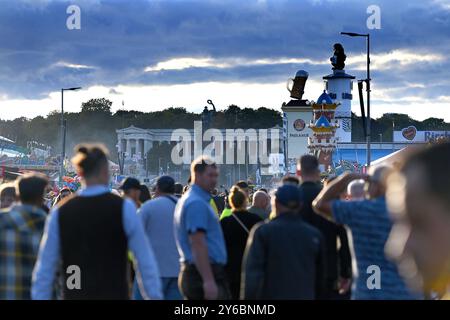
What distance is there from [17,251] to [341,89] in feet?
390

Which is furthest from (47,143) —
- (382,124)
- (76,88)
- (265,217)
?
(265,217)

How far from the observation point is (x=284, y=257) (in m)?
7.46

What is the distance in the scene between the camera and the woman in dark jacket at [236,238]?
Answer: 1016 cm

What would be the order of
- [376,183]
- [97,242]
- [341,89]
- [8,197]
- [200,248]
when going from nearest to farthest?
[97,242] → [376,183] → [200,248] → [8,197] → [341,89]

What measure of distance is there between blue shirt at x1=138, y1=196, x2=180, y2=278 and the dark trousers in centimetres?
145

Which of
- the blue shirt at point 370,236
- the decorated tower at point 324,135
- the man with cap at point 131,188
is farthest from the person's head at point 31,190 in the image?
the decorated tower at point 324,135

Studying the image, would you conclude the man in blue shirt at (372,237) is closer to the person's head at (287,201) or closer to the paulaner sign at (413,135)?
the person's head at (287,201)

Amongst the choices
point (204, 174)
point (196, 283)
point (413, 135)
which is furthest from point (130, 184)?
point (413, 135)

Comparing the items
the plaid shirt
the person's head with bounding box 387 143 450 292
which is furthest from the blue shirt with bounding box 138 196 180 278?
the person's head with bounding box 387 143 450 292

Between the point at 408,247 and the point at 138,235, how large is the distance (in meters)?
4.52

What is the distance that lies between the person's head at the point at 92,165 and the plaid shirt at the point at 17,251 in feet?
2.34

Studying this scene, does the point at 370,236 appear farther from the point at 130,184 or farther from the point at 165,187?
the point at 130,184
